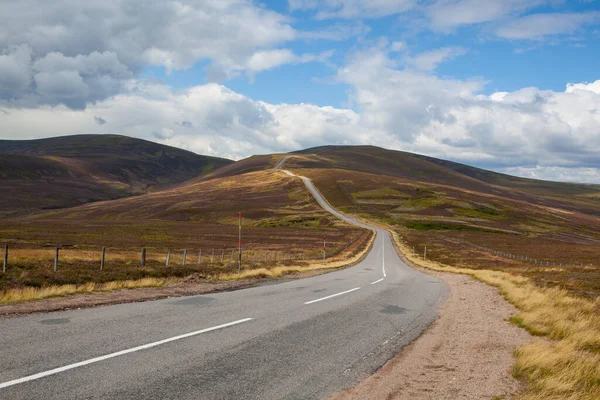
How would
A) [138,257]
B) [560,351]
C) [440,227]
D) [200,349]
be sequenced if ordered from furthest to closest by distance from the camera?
[440,227], [138,257], [560,351], [200,349]

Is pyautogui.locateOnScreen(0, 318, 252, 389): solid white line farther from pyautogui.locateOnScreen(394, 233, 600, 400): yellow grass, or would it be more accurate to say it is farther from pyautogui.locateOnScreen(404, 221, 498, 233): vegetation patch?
pyautogui.locateOnScreen(404, 221, 498, 233): vegetation patch

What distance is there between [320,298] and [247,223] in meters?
111

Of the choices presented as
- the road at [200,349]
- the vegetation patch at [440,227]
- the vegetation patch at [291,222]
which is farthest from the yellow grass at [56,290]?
the vegetation patch at [440,227]

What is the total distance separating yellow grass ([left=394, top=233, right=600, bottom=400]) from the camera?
264 inches

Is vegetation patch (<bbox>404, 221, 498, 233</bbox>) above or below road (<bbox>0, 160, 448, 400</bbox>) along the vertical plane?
below

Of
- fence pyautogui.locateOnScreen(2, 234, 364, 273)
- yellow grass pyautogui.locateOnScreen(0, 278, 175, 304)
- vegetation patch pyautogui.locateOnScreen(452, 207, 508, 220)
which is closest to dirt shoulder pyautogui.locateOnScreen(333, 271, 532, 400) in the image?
yellow grass pyautogui.locateOnScreen(0, 278, 175, 304)

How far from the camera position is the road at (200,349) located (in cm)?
649

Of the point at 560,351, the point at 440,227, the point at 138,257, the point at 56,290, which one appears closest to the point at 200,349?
the point at 560,351

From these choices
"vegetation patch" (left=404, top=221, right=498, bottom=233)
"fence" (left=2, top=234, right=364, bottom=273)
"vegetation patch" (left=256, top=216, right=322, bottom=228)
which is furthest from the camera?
"vegetation patch" (left=404, top=221, right=498, bottom=233)

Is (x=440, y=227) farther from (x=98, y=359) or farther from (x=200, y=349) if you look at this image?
(x=98, y=359)

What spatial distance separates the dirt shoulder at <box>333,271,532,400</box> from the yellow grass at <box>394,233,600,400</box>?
0.36m

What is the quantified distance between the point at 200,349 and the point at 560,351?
745cm

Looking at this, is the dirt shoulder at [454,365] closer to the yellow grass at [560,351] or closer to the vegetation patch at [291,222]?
the yellow grass at [560,351]

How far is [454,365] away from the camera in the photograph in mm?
8500
